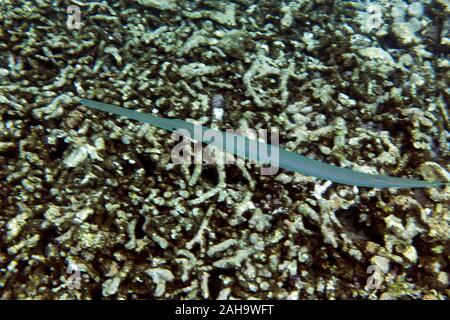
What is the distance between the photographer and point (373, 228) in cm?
300

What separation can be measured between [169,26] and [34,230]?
8.35 feet

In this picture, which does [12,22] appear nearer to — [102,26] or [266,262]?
[102,26]

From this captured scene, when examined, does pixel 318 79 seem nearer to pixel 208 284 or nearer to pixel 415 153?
pixel 415 153

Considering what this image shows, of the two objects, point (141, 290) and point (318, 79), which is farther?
point (318, 79)

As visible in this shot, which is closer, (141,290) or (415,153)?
(141,290)

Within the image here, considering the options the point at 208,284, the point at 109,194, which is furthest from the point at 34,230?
the point at 208,284

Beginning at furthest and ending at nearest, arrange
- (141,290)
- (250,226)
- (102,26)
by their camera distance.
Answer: (102,26), (250,226), (141,290)

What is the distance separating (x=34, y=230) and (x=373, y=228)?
2.67 meters

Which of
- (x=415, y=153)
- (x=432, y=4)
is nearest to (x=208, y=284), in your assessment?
(x=415, y=153)

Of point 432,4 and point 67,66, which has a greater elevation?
point 432,4

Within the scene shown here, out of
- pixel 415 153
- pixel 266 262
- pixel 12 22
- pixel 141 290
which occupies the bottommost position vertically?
pixel 141 290

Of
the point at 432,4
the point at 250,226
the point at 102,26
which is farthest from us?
the point at 432,4

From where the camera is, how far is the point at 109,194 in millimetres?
2924

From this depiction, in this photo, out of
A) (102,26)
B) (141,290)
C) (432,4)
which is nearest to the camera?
(141,290)
